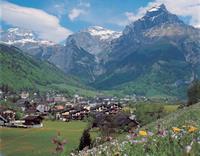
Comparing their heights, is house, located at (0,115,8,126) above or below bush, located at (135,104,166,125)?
below

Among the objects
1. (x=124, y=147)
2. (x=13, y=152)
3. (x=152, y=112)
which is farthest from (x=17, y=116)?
(x=124, y=147)

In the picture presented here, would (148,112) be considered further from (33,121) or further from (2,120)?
(2,120)

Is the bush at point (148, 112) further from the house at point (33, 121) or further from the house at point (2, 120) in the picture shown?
the house at point (2, 120)

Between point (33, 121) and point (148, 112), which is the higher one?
point (148, 112)

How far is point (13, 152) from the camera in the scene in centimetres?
8425

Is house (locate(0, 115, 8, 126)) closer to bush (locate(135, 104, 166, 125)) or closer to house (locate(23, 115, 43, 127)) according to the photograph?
house (locate(23, 115, 43, 127))

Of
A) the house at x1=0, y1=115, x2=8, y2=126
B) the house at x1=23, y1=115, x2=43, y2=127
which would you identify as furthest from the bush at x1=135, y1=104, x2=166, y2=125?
the house at x1=0, y1=115, x2=8, y2=126

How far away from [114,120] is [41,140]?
1786 cm

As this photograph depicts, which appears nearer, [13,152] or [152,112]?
[13,152]

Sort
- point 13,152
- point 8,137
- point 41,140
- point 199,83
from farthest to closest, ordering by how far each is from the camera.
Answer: point 199,83
point 8,137
point 41,140
point 13,152

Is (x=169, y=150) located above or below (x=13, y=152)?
above

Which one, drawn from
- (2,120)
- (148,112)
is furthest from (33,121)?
(148,112)

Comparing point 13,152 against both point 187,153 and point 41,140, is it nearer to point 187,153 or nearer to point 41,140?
point 41,140

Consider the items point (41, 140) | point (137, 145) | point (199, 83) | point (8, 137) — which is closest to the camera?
point (137, 145)
